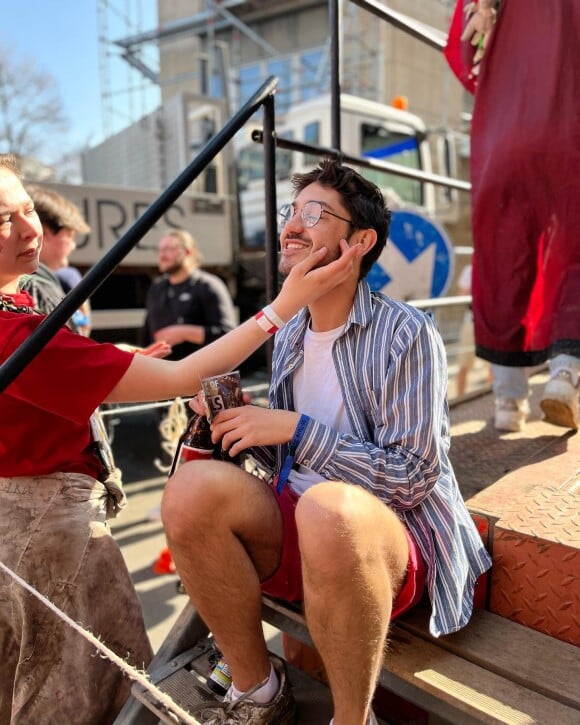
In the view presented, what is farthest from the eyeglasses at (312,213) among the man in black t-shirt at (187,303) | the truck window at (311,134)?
the truck window at (311,134)

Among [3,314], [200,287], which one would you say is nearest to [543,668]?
[3,314]

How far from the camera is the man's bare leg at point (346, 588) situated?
3.81 ft

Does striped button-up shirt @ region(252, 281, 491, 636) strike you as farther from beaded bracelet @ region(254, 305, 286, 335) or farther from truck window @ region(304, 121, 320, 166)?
truck window @ region(304, 121, 320, 166)

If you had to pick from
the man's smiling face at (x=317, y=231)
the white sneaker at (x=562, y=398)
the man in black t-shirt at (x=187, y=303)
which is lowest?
the white sneaker at (x=562, y=398)

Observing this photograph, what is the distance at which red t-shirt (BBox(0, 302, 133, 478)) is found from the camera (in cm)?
130

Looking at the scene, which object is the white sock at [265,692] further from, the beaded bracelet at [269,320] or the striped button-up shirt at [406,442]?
the beaded bracelet at [269,320]

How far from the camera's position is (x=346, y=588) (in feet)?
3.80

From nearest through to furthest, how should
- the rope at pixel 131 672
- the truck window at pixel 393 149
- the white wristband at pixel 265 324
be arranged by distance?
1. the rope at pixel 131 672
2. the white wristband at pixel 265 324
3. the truck window at pixel 393 149

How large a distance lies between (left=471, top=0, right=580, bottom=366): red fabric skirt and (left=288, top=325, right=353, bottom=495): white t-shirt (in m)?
0.91

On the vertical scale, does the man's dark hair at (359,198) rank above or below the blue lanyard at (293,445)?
above

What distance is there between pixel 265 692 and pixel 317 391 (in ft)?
2.41

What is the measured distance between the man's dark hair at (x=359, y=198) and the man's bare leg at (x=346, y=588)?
2.32 ft

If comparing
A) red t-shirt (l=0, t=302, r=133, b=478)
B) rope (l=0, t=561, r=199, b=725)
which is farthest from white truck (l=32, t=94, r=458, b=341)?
rope (l=0, t=561, r=199, b=725)

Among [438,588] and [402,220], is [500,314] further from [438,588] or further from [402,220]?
[402,220]
